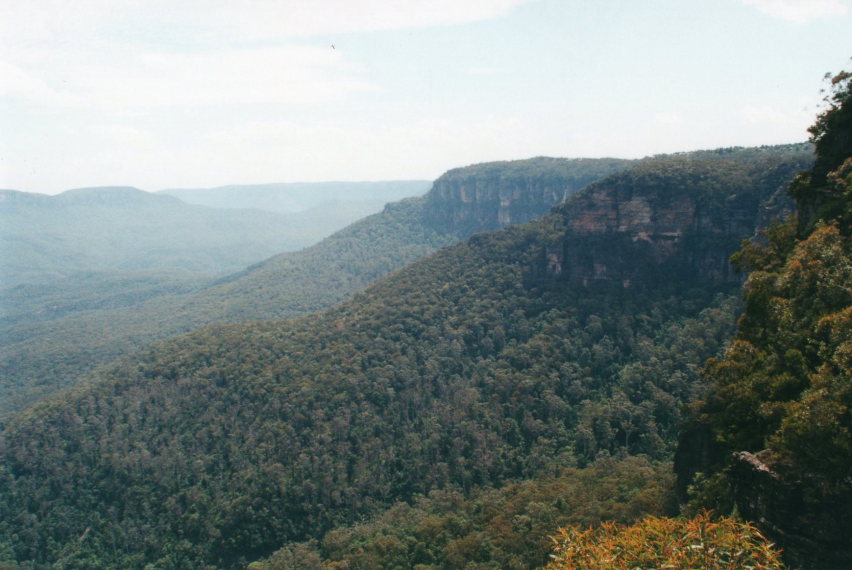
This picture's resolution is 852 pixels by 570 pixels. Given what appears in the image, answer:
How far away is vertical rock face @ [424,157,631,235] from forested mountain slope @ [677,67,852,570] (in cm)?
7820

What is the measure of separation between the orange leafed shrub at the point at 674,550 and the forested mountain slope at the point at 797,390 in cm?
341

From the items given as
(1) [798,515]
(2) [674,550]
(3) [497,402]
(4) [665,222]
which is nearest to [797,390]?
(1) [798,515]

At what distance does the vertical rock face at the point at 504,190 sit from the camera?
10802 cm

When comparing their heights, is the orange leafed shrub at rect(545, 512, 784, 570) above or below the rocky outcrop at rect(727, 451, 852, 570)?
above

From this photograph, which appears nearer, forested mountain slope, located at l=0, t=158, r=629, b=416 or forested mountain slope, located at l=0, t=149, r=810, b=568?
forested mountain slope, located at l=0, t=149, r=810, b=568

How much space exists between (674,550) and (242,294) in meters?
118

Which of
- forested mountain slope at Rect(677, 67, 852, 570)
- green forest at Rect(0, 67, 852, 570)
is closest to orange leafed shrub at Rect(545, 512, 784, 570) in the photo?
forested mountain slope at Rect(677, 67, 852, 570)

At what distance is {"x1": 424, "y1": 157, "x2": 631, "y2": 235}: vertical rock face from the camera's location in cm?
10802

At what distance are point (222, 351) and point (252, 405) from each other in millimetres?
10575

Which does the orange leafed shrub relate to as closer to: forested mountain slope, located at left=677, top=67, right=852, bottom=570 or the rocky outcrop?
the rocky outcrop

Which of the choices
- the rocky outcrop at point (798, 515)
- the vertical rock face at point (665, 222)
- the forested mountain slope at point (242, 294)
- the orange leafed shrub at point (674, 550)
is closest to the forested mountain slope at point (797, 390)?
the rocky outcrop at point (798, 515)

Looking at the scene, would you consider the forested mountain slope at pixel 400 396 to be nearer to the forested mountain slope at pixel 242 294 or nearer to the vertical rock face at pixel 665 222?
the vertical rock face at pixel 665 222

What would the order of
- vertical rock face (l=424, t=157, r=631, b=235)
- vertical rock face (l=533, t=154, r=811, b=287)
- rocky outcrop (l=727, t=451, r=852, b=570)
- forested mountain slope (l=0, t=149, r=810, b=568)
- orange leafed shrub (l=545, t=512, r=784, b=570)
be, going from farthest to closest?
vertical rock face (l=424, t=157, r=631, b=235)
vertical rock face (l=533, t=154, r=811, b=287)
forested mountain slope (l=0, t=149, r=810, b=568)
rocky outcrop (l=727, t=451, r=852, b=570)
orange leafed shrub (l=545, t=512, r=784, b=570)

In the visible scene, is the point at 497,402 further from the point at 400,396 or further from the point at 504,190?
the point at 504,190
